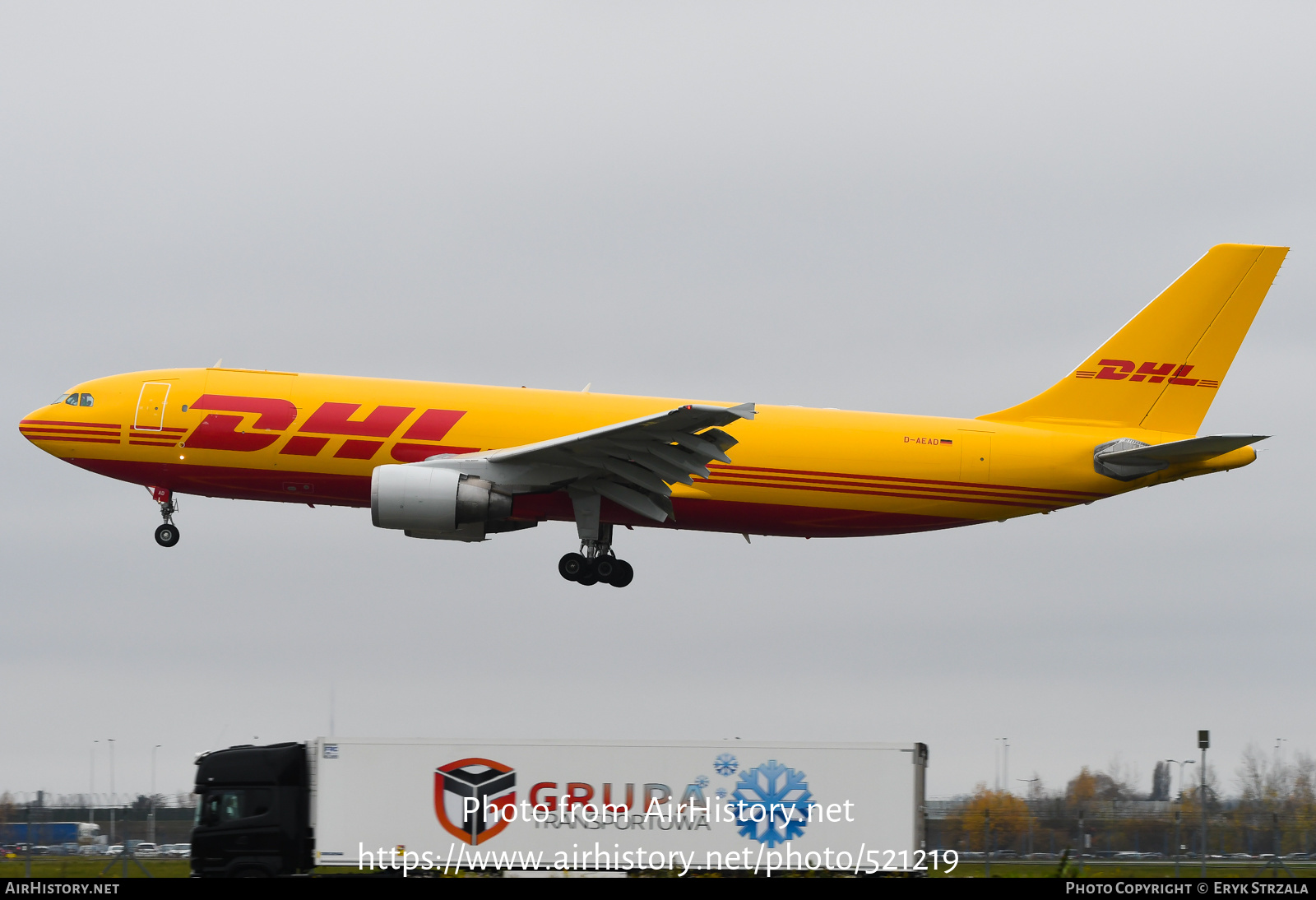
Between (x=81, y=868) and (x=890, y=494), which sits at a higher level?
(x=890, y=494)

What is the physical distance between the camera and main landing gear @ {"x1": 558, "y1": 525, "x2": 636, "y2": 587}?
120 ft

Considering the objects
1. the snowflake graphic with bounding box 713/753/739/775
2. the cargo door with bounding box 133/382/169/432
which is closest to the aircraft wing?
the cargo door with bounding box 133/382/169/432

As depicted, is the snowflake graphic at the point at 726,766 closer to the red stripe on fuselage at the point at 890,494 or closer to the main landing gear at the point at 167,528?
the red stripe on fuselage at the point at 890,494

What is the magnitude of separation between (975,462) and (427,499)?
1375 centimetres

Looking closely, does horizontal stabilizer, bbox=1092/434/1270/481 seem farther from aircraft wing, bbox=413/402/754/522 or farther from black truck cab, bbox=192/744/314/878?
black truck cab, bbox=192/744/314/878

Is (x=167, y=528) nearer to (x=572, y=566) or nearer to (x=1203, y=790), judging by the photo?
(x=572, y=566)

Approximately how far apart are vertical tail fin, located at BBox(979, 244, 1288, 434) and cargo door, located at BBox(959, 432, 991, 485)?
4.92 feet

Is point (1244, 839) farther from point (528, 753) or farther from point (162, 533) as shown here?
point (162, 533)

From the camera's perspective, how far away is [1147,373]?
125 ft

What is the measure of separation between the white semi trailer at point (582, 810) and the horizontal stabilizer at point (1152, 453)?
39.9ft

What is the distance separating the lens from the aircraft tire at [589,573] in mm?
36469

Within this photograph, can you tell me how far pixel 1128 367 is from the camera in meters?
38.1

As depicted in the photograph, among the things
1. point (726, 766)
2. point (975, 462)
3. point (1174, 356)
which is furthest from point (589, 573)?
point (1174, 356)
